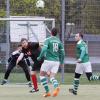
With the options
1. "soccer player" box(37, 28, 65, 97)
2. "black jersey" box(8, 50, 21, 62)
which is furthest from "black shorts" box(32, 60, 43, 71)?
"black jersey" box(8, 50, 21, 62)

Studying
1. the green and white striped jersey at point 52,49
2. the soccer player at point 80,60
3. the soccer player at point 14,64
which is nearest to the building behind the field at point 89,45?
the soccer player at point 14,64

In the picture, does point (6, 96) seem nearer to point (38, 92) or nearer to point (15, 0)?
point (38, 92)

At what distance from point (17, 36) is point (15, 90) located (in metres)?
2.99

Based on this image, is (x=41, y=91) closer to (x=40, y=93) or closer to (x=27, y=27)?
(x=40, y=93)

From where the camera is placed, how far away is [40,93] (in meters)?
15.3

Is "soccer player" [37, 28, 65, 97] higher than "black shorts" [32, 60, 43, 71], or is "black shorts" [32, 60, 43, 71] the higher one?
"soccer player" [37, 28, 65, 97]

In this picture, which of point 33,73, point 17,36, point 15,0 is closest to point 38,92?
point 33,73

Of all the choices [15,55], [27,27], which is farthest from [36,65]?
[27,27]

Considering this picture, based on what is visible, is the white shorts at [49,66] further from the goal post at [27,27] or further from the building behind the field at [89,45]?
the building behind the field at [89,45]

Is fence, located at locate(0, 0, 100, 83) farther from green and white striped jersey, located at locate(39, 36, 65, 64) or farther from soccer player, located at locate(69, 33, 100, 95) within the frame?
green and white striped jersey, located at locate(39, 36, 65, 64)

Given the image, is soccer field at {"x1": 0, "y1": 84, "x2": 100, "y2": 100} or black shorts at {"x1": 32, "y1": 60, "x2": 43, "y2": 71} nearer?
soccer field at {"x1": 0, "y1": 84, "x2": 100, "y2": 100}

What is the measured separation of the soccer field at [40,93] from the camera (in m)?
14.1

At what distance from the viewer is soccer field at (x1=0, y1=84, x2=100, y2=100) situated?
14.1 meters

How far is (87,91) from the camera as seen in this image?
629 inches
